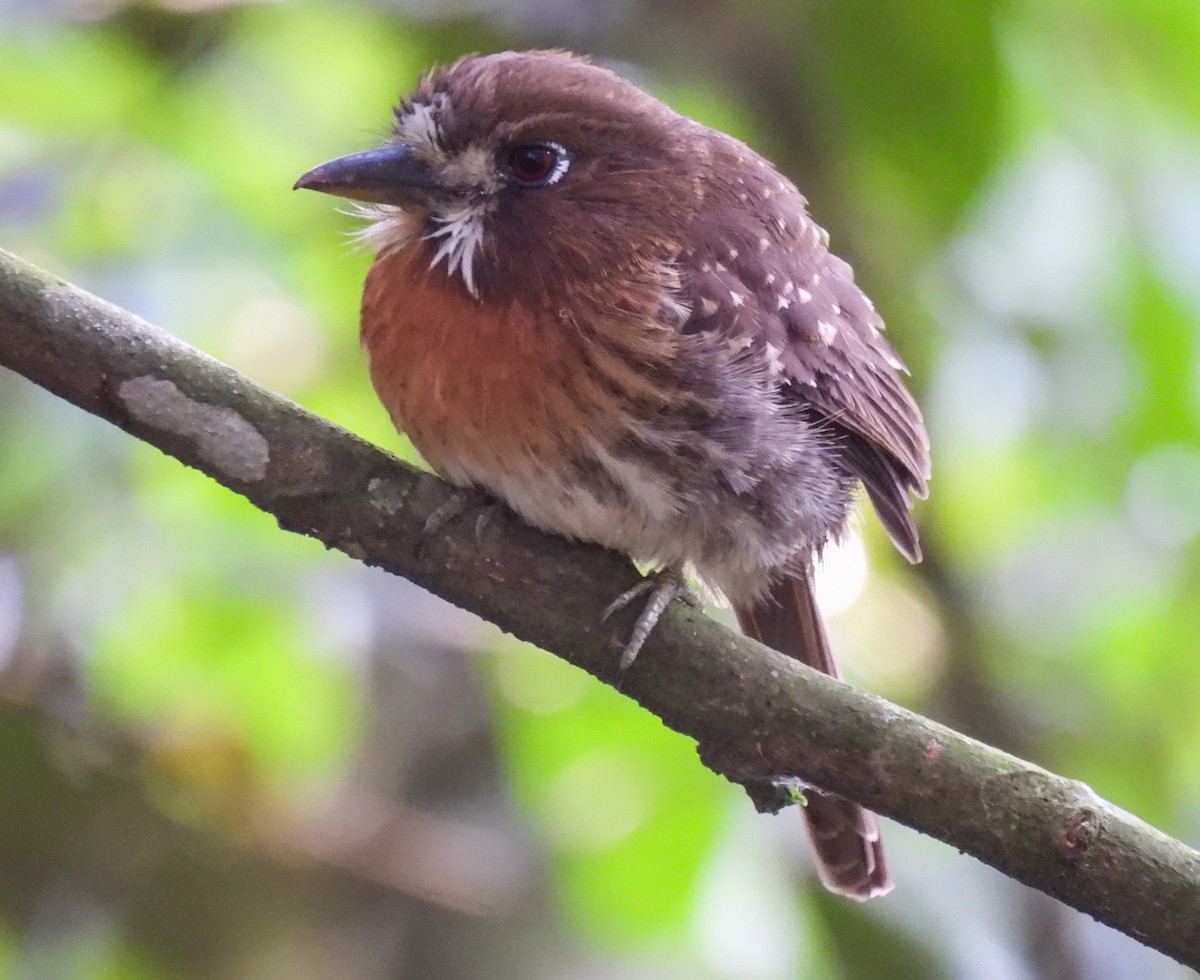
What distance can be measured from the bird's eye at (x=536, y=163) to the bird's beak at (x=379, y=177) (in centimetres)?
11

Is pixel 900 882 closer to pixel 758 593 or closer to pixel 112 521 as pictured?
pixel 758 593

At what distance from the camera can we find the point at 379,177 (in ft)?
5.88

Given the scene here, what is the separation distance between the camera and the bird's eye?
5.95ft

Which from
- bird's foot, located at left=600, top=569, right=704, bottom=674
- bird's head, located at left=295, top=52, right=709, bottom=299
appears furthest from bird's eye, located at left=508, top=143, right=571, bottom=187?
bird's foot, located at left=600, top=569, right=704, bottom=674

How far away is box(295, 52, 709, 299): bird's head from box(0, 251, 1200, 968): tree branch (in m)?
0.34

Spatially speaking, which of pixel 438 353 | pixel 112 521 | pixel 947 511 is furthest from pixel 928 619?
pixel 112 521

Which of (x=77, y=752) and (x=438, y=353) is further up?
(x=438, y=353)

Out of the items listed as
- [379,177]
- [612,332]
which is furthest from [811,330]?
[379,177]

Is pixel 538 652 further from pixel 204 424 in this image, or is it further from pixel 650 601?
pixel 204 424

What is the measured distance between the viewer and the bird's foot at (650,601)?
1.56 meters

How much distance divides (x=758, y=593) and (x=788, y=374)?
0.39 m

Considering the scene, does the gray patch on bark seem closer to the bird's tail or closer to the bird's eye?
the bird's eye

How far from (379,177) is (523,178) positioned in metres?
0.19

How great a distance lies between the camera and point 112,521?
217cm
